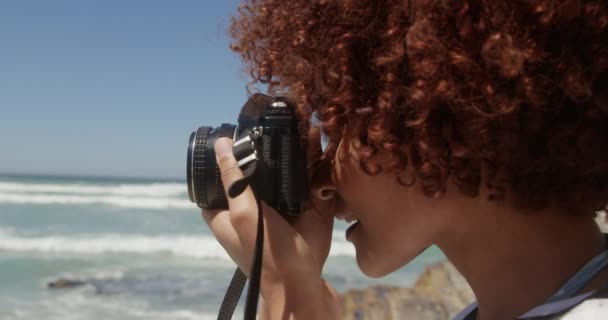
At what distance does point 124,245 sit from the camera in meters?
8.70

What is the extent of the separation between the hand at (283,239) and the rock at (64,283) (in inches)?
219

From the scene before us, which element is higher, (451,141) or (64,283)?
(451,141)

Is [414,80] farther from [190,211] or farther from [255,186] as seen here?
[190,211]

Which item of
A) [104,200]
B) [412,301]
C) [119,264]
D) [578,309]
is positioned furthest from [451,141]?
[104,200]

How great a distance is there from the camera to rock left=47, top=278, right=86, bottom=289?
600 centimetres

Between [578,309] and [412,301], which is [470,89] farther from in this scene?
[412,301]

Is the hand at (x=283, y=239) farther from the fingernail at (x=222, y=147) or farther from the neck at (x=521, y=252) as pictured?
the neck at (x=521, y=252)

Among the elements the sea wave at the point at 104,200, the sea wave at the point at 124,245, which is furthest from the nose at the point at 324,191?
the sea wave at the point at 104,200

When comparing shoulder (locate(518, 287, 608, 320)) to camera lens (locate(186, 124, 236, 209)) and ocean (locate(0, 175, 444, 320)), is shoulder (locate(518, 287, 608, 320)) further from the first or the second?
ocean (locate(0, 175, 444, 320))

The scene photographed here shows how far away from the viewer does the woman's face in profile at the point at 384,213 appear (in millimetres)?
850

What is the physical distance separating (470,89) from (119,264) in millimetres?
7257

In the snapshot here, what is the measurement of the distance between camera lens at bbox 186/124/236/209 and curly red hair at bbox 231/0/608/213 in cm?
23

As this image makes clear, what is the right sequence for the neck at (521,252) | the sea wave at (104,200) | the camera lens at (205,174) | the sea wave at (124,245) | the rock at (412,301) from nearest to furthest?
the neck at (521,252)
the camera lens at (205,174)
the rock at (412,301)
the sea wave at (124,245)
the sea wave at (104,200)

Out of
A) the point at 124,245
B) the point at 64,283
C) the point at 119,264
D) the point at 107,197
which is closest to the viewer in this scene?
the point at 64,283
